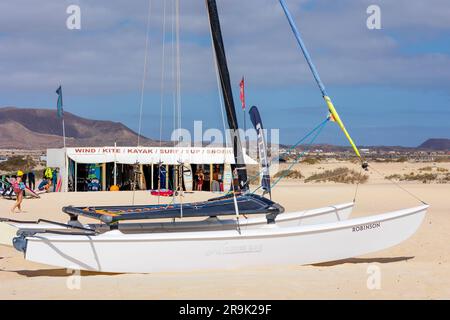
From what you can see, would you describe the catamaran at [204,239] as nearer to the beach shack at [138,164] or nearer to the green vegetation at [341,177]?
the beach shack at [138,164]

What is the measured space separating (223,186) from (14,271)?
17964mm

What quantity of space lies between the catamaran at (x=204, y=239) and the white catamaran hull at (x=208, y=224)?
0.07ft

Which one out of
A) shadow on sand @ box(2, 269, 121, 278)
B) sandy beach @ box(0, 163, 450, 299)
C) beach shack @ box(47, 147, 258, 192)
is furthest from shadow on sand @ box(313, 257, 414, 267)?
beach shack @ box(47, 147, 258, 192)

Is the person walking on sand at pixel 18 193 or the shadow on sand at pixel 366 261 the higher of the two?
the person walking on sand at pixel 18 193

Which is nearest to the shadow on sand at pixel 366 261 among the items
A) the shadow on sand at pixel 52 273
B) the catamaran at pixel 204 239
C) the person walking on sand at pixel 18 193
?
the catamaran at pixel 204 239

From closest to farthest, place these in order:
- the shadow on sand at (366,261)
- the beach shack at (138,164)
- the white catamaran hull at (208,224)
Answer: the white catamaran hull at (208,224)
the shadow on sand at (366,261)
the beach shack at (138,164)

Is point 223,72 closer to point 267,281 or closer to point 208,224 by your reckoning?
point 208,224

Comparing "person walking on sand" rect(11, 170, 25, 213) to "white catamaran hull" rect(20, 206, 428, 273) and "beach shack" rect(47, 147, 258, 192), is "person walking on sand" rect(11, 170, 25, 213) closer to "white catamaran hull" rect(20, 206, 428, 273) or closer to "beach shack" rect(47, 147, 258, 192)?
"beach shack" rect(47, 147, 258, 192)

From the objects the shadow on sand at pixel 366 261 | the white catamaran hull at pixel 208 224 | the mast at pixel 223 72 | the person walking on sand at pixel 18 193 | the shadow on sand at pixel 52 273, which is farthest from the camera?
the person walking on sand at pixel 18 193

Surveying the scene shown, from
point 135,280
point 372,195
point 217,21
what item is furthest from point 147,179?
point 135,280

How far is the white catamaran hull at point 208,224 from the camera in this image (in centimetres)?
1192

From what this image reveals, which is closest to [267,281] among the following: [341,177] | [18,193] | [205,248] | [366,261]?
[205,248]
